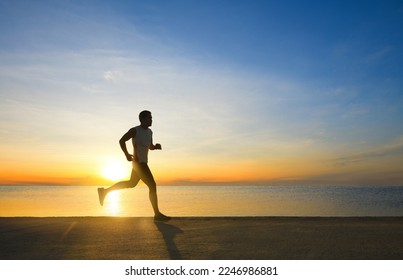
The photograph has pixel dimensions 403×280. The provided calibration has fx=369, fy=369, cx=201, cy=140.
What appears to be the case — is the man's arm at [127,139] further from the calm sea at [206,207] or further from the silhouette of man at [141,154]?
the calm sea at [206,207]

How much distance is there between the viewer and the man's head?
27.7 ft

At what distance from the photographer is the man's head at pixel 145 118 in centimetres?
845

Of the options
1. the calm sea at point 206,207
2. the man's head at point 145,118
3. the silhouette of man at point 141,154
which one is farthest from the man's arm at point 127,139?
the calm sea at point 206,207

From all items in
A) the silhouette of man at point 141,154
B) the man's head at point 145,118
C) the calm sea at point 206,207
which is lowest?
the calm sea at point 206,207

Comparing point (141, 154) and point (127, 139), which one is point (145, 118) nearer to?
point (127, 139)

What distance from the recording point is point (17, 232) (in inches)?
273

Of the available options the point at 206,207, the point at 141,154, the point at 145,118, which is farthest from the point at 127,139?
the point at 206,207

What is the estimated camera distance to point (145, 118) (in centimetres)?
845

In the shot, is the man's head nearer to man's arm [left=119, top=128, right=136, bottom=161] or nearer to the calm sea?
man's arm [left=119, top=128, right=136, bottom=161]

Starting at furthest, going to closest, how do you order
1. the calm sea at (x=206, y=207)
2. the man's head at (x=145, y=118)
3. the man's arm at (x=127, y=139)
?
the calm sea at (x=206, y=207) → the man's head at (x=145, y=118) → the man's arm at (x=127, y=139)

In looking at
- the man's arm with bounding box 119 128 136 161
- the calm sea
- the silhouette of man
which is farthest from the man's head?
the calm sea

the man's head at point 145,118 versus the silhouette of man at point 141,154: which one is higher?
the man's head at point 145,118
